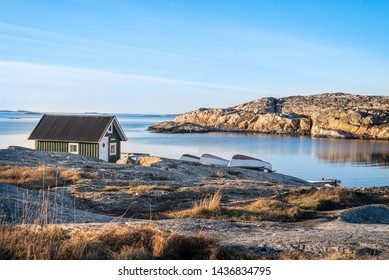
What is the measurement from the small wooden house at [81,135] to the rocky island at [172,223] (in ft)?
66.1

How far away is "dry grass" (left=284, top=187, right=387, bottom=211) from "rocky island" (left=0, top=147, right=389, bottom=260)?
0.17 ft

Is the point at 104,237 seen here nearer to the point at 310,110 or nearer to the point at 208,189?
the point at 208,189

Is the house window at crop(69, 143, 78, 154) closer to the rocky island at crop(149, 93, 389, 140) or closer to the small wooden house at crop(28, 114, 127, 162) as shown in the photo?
the small wooden house at crop(28, 114, 127, 162)

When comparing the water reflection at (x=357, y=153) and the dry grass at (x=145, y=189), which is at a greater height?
the dry grass at (x=145, y=189)

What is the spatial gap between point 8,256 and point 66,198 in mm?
10211

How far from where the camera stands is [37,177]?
2122 centimetres

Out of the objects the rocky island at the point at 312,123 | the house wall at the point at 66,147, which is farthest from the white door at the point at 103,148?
the rocky island at the point at 312,123

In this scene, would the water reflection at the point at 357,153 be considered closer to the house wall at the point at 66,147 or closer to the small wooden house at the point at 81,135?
the small wooden house at the point at 81,135

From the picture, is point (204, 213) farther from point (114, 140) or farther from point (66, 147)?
point (66, 147)

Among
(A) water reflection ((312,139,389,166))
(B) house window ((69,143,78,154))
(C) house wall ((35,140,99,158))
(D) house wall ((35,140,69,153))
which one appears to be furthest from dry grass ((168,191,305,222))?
(A) water reflection ((312,139,389,166))

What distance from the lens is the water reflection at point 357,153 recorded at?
276ft

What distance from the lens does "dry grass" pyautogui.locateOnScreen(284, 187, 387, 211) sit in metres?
18.0

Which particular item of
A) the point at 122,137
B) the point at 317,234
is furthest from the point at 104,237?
the point at 122,137

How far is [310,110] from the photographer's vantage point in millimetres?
187500
